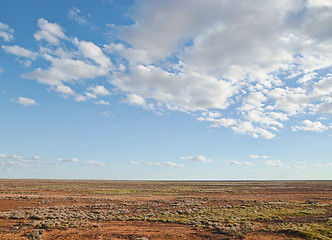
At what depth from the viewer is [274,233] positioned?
19.2 m

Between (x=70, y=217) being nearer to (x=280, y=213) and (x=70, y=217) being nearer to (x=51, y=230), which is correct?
(x=51, y=230)

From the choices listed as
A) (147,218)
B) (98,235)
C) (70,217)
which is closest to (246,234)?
(147,218)

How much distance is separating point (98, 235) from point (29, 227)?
7197 millimetres

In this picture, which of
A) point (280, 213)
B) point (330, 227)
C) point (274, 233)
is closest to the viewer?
point (274, 233)

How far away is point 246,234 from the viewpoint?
18.8 m

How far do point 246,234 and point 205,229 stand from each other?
3613 mm

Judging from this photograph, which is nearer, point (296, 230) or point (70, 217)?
point (296, 230)

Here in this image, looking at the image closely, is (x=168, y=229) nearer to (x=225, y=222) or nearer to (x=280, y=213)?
(x=225, y=222)

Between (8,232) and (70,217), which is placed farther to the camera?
(70,217)

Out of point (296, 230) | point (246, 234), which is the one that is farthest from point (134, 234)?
point (296, 230)

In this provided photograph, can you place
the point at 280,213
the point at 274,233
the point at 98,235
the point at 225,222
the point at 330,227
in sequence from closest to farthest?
the point at 98,235 < the point at 274,233 < the point at 330,227 < the point at 225,222 < the point at 280,213

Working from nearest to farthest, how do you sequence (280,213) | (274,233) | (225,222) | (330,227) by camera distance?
(274,233)
(330,227)
(225,222)
(280,213)

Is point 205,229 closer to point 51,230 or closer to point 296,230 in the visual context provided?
point 296,230

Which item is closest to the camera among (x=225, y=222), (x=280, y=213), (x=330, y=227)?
(x=330, y=227)
